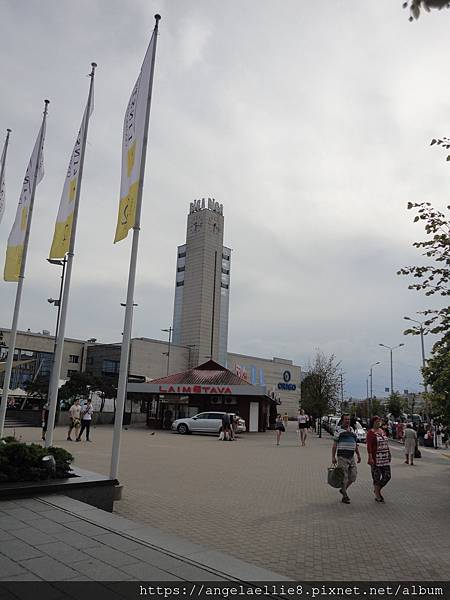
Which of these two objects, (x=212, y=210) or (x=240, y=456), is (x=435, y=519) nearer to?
(x=240, y=456)

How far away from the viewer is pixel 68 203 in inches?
512

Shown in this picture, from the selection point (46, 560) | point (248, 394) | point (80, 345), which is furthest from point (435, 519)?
point (80, 345)

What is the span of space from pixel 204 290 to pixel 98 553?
85.0 metres

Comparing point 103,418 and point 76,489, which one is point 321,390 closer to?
point 103,418

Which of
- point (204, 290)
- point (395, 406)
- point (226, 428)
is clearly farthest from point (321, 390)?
point (204, 290)

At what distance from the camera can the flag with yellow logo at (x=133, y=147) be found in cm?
1049

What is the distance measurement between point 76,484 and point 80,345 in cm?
6748

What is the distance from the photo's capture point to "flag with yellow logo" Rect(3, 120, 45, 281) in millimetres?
14719

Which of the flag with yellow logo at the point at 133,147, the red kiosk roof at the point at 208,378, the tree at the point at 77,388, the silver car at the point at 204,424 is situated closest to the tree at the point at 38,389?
the tree at the point at 77,388

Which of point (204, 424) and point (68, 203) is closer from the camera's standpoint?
point (68, 203)

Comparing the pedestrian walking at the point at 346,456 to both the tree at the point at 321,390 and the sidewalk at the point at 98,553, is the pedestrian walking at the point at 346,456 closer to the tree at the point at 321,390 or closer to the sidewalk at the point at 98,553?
the sidewalk at the point at 98,553

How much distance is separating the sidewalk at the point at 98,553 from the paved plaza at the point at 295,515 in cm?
100

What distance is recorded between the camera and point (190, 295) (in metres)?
91.4

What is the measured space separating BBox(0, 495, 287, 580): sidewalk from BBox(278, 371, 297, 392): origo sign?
89.8 m
